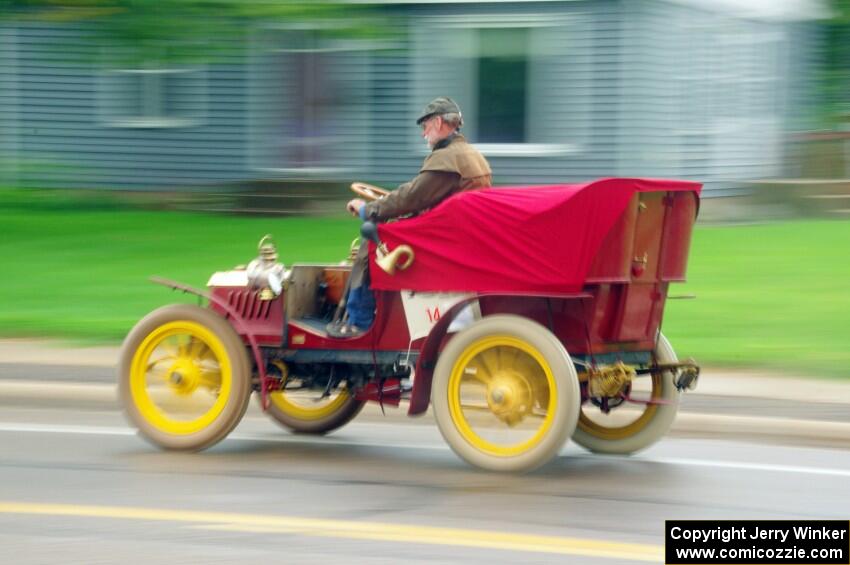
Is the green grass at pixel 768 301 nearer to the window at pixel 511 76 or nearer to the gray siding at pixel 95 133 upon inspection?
the window at pixel 511 76

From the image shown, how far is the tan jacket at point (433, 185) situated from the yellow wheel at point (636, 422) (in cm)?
141

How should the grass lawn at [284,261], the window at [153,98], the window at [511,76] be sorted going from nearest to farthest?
the grass lawn at [284,261]
the window at [511,76]
the window at [153,98]

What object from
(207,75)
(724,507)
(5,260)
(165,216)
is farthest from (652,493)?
(207,75)

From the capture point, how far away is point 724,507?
666 cm

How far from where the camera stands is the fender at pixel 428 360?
292 inches

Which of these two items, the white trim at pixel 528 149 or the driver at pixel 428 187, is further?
the white trim at pixel 528 149

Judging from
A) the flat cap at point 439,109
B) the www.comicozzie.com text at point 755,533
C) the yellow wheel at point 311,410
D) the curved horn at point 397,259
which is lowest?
the www.comicozzie.com text at point 755,533

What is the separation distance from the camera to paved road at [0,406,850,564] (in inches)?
231

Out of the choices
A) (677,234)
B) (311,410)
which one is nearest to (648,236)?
(677,234)

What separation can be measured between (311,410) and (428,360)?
1.33 metres

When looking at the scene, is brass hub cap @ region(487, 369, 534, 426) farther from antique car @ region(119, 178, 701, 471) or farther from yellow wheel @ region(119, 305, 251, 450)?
yellow wheel @ region(119, 305, 251, 450)

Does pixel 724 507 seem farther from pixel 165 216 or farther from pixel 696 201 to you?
pixel 165 216

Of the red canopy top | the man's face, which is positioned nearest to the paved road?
the red canopy top

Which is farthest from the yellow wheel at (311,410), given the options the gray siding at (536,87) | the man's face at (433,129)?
the gray siding at (536,87)
